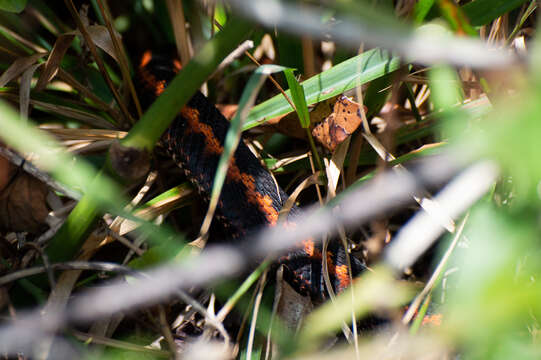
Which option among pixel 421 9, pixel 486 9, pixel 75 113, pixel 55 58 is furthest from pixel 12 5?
pixel 486 9

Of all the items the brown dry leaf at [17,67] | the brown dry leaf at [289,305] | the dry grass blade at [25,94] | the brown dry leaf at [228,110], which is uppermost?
the brown dry leaf at [17,67]

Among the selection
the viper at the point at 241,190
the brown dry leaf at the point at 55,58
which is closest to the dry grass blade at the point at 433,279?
the viper at the point at 241,190

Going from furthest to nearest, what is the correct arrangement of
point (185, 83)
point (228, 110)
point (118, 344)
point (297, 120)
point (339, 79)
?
point (228, 110)
point (297, 120)
point (339, 79)
point (118, 344)
point (185, 83)

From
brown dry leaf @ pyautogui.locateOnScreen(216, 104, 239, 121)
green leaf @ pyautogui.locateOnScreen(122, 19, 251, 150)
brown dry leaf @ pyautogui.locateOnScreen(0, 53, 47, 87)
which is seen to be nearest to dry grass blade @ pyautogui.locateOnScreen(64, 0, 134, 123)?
brown dry leaf @ pyautogui.locateOnScreen(0, 53, 47, 87)

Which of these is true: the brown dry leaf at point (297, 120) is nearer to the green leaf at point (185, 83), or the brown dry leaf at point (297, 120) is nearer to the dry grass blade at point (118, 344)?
the green leaf at point (185, 83)

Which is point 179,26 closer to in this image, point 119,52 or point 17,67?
point 119,52

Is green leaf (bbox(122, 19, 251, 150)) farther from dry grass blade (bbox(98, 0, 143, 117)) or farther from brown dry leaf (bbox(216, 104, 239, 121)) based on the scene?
brown dry leaf (bbox(216, 104, 239, 121))

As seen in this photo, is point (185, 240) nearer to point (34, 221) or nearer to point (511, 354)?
point (34, 221)

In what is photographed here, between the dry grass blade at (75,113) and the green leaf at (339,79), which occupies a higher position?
the green leaf at (339,79)
